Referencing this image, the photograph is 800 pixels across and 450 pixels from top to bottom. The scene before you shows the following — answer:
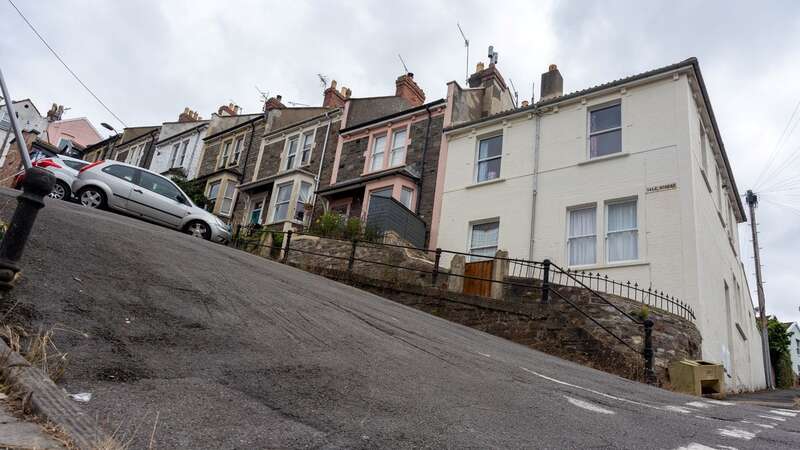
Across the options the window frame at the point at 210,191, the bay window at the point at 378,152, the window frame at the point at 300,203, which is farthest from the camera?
the window frame at the point at 210,191

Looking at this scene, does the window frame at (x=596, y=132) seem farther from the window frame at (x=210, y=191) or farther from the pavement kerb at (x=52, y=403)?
the window frame at (x=210, y=191)

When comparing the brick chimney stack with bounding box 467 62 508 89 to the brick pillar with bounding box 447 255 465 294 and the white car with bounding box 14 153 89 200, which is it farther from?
the white car with bounding box 14 153 89 200

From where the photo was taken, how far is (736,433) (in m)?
4.25

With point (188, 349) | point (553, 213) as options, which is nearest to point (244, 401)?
point (188, 349)

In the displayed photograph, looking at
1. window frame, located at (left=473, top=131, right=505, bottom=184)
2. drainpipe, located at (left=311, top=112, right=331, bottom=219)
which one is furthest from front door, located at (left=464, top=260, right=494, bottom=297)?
drainpipe, located at (left=311, top=112, right=331, bottom=219)

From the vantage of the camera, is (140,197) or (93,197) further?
(140,197)

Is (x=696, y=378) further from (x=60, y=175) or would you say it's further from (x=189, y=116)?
(x=189, y=116)

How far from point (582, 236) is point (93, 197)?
13031mm

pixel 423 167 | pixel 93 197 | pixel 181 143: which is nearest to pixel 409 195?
pixel 423 167

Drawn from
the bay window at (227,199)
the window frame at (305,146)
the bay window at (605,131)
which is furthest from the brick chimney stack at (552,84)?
the bay window at (227,199)

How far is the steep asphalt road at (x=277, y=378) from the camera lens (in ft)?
8.88

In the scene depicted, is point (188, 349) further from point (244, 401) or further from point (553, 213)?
point (553, 213)

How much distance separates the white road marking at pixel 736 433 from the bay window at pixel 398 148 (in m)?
16.7

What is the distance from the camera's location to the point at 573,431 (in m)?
3.55
